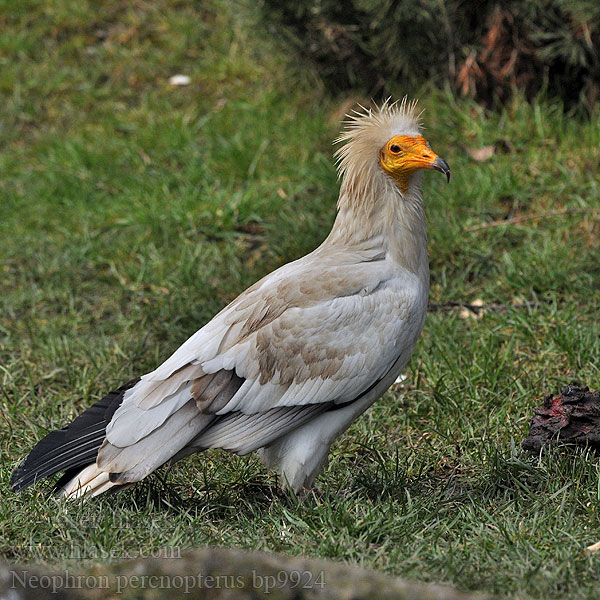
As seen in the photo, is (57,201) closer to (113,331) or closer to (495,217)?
(113,331)

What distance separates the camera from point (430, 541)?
321 centimetres

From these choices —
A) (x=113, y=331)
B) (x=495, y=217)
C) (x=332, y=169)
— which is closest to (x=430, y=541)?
(x=113, y=331)

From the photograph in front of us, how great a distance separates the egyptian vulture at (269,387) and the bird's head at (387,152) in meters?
0.16

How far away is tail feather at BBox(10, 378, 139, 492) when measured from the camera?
143 inches

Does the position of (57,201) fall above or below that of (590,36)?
below

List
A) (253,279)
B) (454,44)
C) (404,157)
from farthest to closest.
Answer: (454,44) < (253,279) < (404,157)

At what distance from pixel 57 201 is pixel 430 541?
4.94 metres

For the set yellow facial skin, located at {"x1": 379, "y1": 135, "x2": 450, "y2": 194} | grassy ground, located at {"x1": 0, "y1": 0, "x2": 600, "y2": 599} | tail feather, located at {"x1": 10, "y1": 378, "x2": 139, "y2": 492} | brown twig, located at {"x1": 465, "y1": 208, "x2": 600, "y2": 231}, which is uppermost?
yellow facial skin, located at {"x1": 379, "y1": 135, "x2": 450, "y2": 194}

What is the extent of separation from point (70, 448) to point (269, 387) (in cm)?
82

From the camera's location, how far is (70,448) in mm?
3727

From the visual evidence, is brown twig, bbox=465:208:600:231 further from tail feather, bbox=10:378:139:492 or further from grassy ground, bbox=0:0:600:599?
tail feather, bbox=10:378:139:492

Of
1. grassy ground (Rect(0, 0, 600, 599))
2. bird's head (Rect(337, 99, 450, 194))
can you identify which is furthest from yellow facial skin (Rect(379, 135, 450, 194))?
grassy ground (Rect(0, 0, 600, 599))

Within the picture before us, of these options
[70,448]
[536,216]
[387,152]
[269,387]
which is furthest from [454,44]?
[70,448]

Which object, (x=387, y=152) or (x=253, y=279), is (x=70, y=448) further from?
(x=253, y=279)
